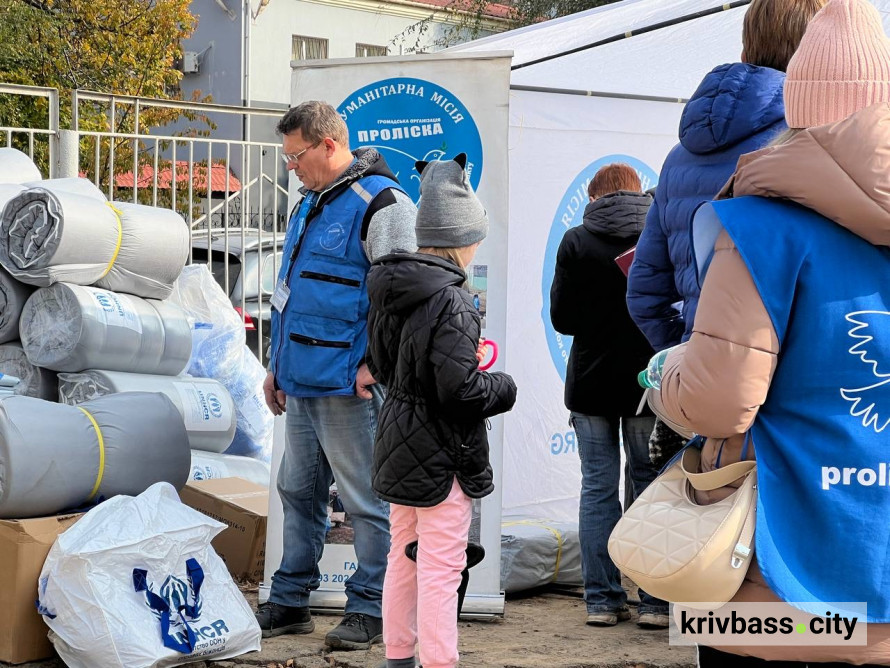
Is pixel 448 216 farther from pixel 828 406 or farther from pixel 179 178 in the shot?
pixel 179 178

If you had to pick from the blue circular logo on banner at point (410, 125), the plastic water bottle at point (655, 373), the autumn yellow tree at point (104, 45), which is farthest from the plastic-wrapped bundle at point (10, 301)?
the autumn yellow tree at point (104, 45)

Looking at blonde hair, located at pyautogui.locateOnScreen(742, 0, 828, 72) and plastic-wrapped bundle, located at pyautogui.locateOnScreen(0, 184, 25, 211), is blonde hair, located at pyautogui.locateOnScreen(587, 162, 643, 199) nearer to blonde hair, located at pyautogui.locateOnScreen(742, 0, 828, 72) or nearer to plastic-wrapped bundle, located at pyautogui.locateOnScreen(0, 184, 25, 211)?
blonde hair, located at pyautogui.locateOnScreen(742, 0, 828, 72)

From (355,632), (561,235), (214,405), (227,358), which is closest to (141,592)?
(355,632)

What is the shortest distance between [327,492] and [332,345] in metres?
0.69

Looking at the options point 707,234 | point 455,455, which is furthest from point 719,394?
point 455,455

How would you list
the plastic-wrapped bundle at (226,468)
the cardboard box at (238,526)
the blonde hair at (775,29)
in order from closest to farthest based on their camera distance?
the blonde hair at (775,29)
the cardboard box at (238,526)
the plastic-wrapped bundle at (226,468)

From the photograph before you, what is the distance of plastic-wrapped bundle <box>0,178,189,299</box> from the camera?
5562 millimetres

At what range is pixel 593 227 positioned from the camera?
4762 mm

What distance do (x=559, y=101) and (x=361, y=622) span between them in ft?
9.69

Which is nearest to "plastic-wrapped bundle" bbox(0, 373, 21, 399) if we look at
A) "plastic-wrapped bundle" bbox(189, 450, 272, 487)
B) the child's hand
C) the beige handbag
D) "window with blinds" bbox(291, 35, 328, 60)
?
"plastic-wrapped bundle" bbox(189, 450, 272, 487)

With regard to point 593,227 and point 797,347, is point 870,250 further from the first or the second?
point 593,227

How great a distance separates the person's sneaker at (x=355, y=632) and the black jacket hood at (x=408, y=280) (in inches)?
52.8

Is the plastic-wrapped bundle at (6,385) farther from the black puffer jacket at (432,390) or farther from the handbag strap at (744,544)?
the handbag strap at (744,544)

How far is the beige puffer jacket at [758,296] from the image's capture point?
6.53ft
